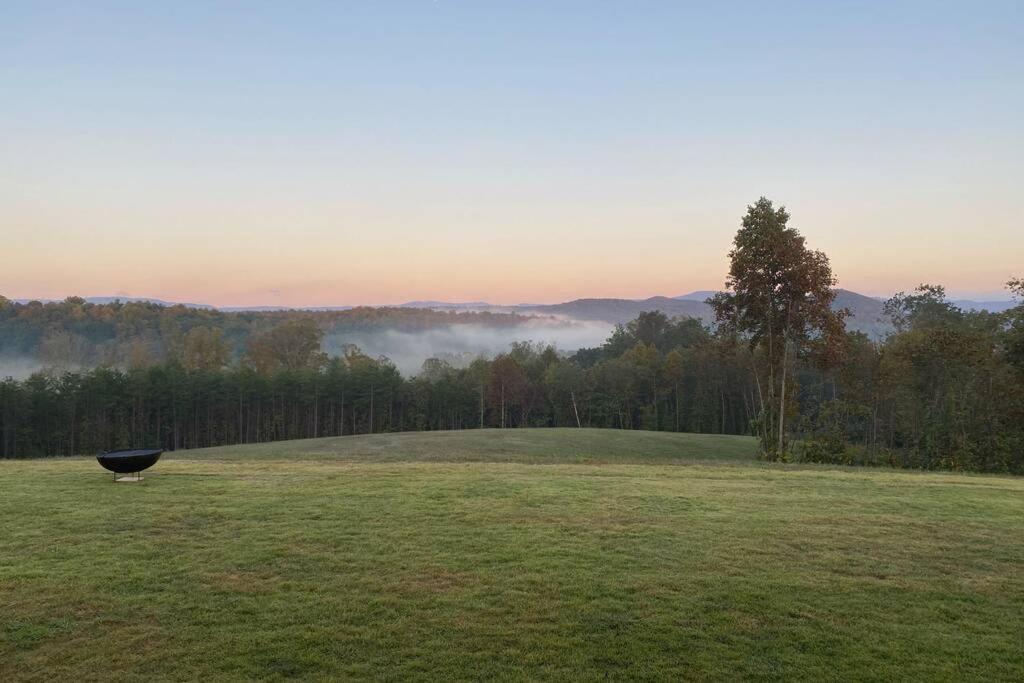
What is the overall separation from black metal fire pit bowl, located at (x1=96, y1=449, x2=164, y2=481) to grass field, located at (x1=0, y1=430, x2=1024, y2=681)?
470 mm

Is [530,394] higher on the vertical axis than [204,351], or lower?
lower

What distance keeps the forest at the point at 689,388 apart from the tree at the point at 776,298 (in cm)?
7

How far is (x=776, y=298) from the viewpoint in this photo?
31.8 m

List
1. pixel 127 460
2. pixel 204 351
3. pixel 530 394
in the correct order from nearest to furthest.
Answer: pixel 127 460
pixel 204 351
pixel 530 394

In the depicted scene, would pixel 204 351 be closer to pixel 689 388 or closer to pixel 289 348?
pixel 289 348

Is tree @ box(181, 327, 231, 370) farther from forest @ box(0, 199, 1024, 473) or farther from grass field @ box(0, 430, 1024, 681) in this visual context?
grass field @ box(0, 430, 1024, 681)

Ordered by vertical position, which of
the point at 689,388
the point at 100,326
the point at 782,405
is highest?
the point at 100,326

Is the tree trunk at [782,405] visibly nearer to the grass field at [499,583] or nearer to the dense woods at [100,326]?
the grass field at [499,583]

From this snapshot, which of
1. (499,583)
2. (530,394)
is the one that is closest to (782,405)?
(499,583)

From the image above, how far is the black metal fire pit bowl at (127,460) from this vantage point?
1452 cm

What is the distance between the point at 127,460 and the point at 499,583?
11212mm

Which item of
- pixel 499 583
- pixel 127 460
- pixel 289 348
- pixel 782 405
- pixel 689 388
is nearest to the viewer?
pixel 499 583

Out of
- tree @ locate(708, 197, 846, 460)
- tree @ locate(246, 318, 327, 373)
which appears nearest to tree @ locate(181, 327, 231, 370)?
tree @ locate(246, 318, 327, 373)

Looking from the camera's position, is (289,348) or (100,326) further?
(100,326)
